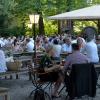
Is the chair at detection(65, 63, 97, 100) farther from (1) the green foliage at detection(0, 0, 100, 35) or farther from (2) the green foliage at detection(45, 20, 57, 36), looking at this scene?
(2) the green foliage at detection(45, 20, 57, 36)

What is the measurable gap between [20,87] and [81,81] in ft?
13.0

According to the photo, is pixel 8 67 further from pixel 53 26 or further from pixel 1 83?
pixel 53 26

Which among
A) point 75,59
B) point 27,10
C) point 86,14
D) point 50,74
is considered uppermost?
point 27,10

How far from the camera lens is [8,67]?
40.0 feet

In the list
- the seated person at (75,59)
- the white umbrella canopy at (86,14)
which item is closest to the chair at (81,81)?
the seated person at (75,59)

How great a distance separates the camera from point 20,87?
12914 millimetres

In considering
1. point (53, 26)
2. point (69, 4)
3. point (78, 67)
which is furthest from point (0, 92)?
point (53, 26)

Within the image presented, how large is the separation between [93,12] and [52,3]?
92.5 feet

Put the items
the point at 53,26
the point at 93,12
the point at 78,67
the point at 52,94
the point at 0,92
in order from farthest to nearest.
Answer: the point at 53,26 → the point at 93,12 → the point at 52,94 → the point at 78,67 → the point at 0,92

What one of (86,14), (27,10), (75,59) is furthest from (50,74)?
(27,10)

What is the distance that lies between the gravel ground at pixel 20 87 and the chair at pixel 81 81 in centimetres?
153

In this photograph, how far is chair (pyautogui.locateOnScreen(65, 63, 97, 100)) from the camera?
9.18 meters

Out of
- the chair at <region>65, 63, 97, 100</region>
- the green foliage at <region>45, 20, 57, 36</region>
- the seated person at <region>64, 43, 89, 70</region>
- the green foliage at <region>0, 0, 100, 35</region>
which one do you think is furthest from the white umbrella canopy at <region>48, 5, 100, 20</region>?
the green foliage at <region>45, 20, 57, 36</region>

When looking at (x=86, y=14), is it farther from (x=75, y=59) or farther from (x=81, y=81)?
(x=81, y=81)
